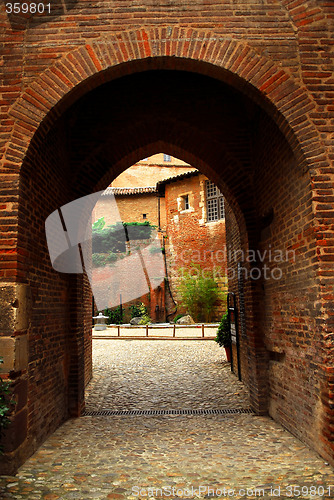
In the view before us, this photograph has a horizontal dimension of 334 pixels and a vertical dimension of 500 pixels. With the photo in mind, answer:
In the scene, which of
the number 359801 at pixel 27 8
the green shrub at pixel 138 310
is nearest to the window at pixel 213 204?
the green shrub at pixel 138 310

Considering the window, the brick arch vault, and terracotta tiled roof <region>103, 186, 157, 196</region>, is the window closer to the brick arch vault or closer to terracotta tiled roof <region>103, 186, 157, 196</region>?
terracotta tiled roof <region>103, 186, 157, 196</region>

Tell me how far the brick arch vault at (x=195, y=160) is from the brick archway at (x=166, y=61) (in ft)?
0.04

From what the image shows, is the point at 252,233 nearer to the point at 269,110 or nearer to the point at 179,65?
the point at 269,110

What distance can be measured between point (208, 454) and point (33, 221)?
315 centimetres

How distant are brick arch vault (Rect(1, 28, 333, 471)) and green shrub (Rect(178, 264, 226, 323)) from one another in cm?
1645

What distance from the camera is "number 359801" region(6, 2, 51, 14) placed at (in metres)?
4.18

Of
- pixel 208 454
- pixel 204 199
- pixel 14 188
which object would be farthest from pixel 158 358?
pixel 204 199

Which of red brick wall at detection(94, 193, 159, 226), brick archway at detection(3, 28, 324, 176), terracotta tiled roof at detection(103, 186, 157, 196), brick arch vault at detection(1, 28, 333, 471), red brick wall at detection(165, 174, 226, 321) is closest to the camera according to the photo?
brick arch vault at detection(1, 28, 333, 471)

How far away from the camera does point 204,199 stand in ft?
79.8

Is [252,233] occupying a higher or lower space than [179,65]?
lower

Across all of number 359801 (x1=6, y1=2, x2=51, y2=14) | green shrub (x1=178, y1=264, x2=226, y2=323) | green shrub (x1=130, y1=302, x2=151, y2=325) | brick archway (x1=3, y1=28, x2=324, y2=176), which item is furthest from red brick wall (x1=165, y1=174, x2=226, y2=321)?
number 359801 (x1=6, y1=2, x2=51, y2=14)

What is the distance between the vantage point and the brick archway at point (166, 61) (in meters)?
3.98

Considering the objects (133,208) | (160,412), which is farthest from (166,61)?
(133,208)

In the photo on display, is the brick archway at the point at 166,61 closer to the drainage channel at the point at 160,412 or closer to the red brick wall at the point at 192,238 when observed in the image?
the drainage channel at the point at 160,412
